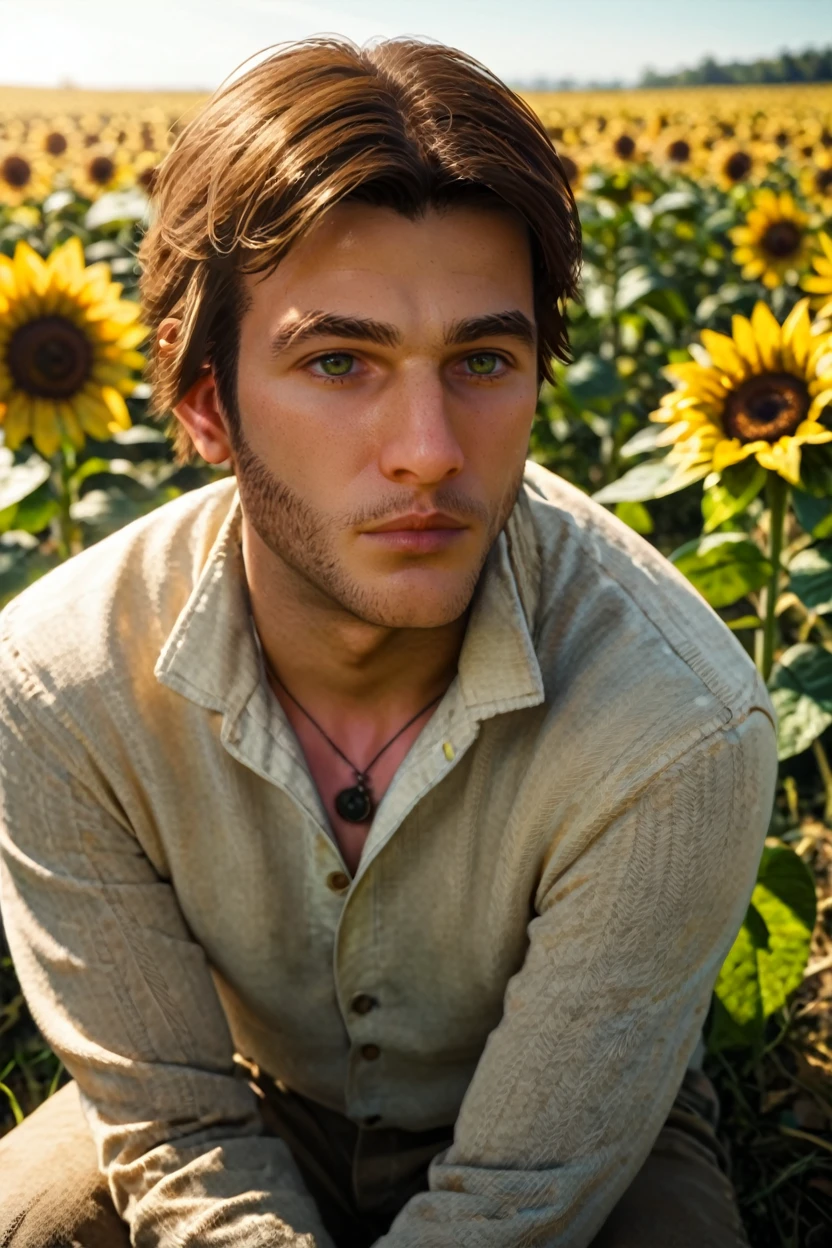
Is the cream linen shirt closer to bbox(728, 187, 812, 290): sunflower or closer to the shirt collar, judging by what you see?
the shirt collar

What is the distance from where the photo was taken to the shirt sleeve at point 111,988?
1.94 m

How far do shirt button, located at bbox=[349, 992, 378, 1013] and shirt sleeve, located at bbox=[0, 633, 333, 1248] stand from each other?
0.74 feet

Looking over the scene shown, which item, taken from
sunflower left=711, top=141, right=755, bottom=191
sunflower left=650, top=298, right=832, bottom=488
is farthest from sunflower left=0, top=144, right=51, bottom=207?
sunflower left=650, top=298, right=832, bottom=488

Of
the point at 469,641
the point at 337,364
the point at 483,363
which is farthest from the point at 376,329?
the point at 469,641

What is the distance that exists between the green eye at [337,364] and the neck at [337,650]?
37 centimetres

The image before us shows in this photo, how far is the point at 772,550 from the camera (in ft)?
9.04

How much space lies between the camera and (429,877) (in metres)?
2.00

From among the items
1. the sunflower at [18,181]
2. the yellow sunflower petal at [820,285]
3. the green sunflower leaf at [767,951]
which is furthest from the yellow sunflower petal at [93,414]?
the sunflower at [18,181]

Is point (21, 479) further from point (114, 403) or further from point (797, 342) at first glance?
point (797, 342)

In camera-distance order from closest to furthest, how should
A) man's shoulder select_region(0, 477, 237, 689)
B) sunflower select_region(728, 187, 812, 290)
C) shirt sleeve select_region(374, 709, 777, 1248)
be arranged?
shirt sleeve select_region(374, 709, 777, 1248) < man's shoulder select_region(0, 477, 237, 689) < sunflower select_region(728, 187, 812, 290)

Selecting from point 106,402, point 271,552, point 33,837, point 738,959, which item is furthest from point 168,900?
point 106,402

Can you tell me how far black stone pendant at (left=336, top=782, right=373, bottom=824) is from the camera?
2059 millimetres

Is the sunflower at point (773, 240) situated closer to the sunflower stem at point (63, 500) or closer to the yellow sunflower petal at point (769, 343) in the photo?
the yellow sunflower petal at point (769, 343)

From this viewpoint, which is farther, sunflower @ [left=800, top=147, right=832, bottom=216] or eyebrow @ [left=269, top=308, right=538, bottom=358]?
sunflower @ [left=800, top=147, right=832, bottom=216]
